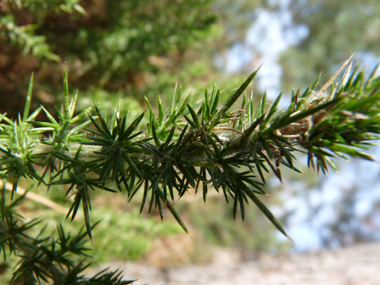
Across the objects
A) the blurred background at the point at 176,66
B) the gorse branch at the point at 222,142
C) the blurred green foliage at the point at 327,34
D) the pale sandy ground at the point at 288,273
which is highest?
the blurred green foliage at the point at 327,34

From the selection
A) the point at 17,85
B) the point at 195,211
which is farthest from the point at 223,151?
the point at 195,211

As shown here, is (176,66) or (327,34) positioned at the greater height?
(327,34)

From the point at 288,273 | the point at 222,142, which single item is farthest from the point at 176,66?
the point at 222,142

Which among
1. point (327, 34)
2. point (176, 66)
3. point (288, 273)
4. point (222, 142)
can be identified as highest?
point (327, 34)

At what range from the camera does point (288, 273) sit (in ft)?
6.57

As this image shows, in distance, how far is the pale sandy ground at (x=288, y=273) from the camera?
5.78 feet

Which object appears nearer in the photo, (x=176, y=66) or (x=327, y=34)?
(x=176, y=66)

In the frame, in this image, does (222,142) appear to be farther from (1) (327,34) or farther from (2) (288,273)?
(1) (327,34)

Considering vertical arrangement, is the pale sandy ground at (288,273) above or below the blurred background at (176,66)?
below

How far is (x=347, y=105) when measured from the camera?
0.30m

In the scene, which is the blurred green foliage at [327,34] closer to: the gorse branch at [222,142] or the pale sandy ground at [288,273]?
the pale sandy ground at [288,273]

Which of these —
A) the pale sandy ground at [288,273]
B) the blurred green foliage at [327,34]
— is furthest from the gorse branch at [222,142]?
the blurred green foliage at [327,34]

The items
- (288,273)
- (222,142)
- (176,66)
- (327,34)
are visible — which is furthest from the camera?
(327,34)

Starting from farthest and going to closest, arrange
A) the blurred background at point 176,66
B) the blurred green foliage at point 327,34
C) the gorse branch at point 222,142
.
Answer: the blurred green foliage at point 327,34
the blurred background at point 176,66
the gorse branch at point 222,142
